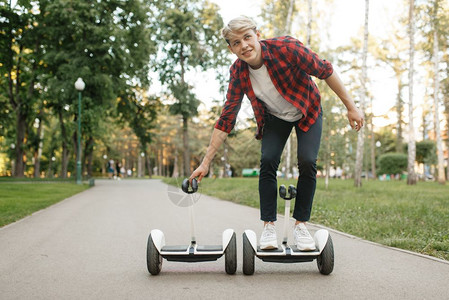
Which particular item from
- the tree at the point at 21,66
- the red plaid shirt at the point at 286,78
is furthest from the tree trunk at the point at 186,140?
the red plaid shirt at the point at 286,78

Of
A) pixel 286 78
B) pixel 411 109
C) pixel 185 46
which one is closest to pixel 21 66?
pixel 185 46

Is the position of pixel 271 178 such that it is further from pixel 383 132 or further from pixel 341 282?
pixel 383 132

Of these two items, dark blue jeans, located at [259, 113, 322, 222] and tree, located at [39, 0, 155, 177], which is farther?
tree, located at [39, 0, 155, 177]

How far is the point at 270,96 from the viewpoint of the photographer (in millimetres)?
3273

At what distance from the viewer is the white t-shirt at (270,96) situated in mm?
3217

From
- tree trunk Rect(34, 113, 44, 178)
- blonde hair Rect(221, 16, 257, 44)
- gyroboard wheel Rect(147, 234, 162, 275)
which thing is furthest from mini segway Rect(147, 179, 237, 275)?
tree trunk Rect(34, 113, 44, 178)

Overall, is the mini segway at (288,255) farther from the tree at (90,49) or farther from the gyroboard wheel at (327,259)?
the tree at (90,49)

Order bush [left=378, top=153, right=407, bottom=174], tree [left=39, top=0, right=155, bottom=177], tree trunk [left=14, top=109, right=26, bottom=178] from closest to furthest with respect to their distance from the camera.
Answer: tree [left=39, top=0, right=155, bottom=177] → tree trunk [left=14, top=109, right=26, bottom=178] → bush [left=378, top=153, right=407, bottom=174]

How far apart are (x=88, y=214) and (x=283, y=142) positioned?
533 centimetres

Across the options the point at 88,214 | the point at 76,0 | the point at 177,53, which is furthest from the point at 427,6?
the point at 88,214

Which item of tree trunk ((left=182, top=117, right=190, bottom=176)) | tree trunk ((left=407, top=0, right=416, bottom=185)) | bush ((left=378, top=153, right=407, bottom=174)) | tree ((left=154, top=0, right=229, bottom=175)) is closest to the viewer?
tree trunk ((left=407, top=0, right=416, bottom=185))

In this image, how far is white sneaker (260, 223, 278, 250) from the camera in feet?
10.1

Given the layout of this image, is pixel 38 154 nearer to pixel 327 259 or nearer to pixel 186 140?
pixel 186 140

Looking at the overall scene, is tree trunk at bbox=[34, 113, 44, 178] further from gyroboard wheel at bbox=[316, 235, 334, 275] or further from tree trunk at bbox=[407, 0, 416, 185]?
gyroboard wheel at bbox=[316, 235, 334, 275]
